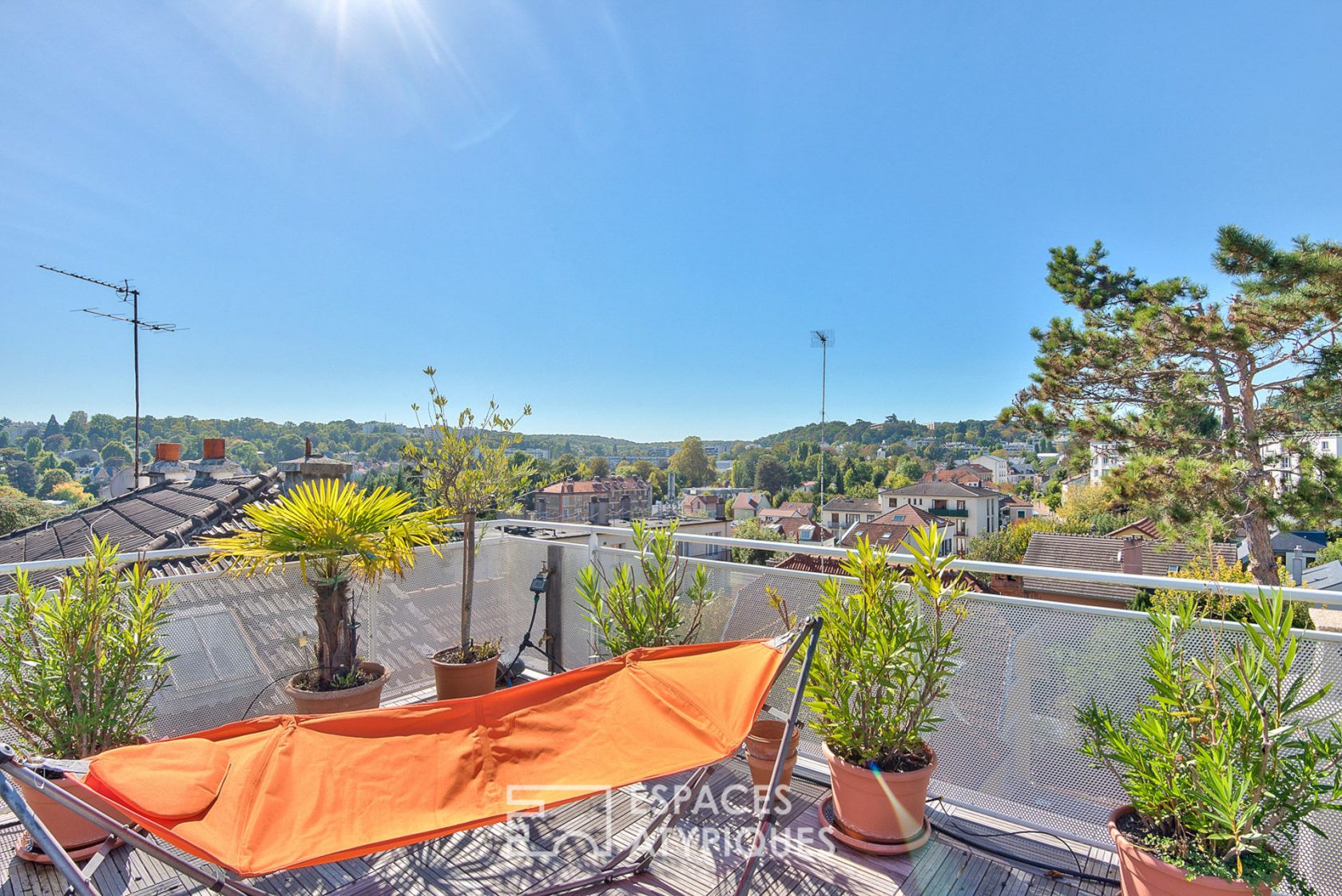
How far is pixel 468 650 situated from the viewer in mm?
3738

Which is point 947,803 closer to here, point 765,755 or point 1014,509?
point 765,755

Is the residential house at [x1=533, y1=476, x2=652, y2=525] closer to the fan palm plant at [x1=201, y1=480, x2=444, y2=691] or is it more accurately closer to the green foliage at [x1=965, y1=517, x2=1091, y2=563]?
the green foliage at [x1=965, y1=517, x2=1091, y2=563]

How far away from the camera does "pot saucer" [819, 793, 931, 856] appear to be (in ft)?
7.43

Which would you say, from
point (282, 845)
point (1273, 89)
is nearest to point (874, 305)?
point (1273, 89)

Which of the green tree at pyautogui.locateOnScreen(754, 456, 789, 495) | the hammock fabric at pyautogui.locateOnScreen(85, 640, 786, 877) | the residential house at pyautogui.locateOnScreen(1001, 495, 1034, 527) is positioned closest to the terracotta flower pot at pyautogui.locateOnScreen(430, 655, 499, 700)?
the hammock fabric at pyautogui.locateOnScreen(85, 640, 786, 877)

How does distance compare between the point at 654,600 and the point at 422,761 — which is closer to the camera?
the point at 422,761

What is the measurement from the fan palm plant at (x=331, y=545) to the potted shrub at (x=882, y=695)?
215cm

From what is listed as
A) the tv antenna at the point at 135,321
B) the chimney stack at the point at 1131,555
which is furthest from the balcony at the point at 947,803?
the chimney stack at the point at 1131,555

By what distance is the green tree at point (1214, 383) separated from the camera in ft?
34.8

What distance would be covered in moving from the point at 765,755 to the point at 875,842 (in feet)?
1.77

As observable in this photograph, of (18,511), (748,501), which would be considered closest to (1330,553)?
(748,501)

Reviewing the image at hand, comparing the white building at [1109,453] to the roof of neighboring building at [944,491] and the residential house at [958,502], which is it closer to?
the residential house at [958,502]

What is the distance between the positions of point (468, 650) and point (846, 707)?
2.29 metres

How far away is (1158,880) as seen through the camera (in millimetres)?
1717
